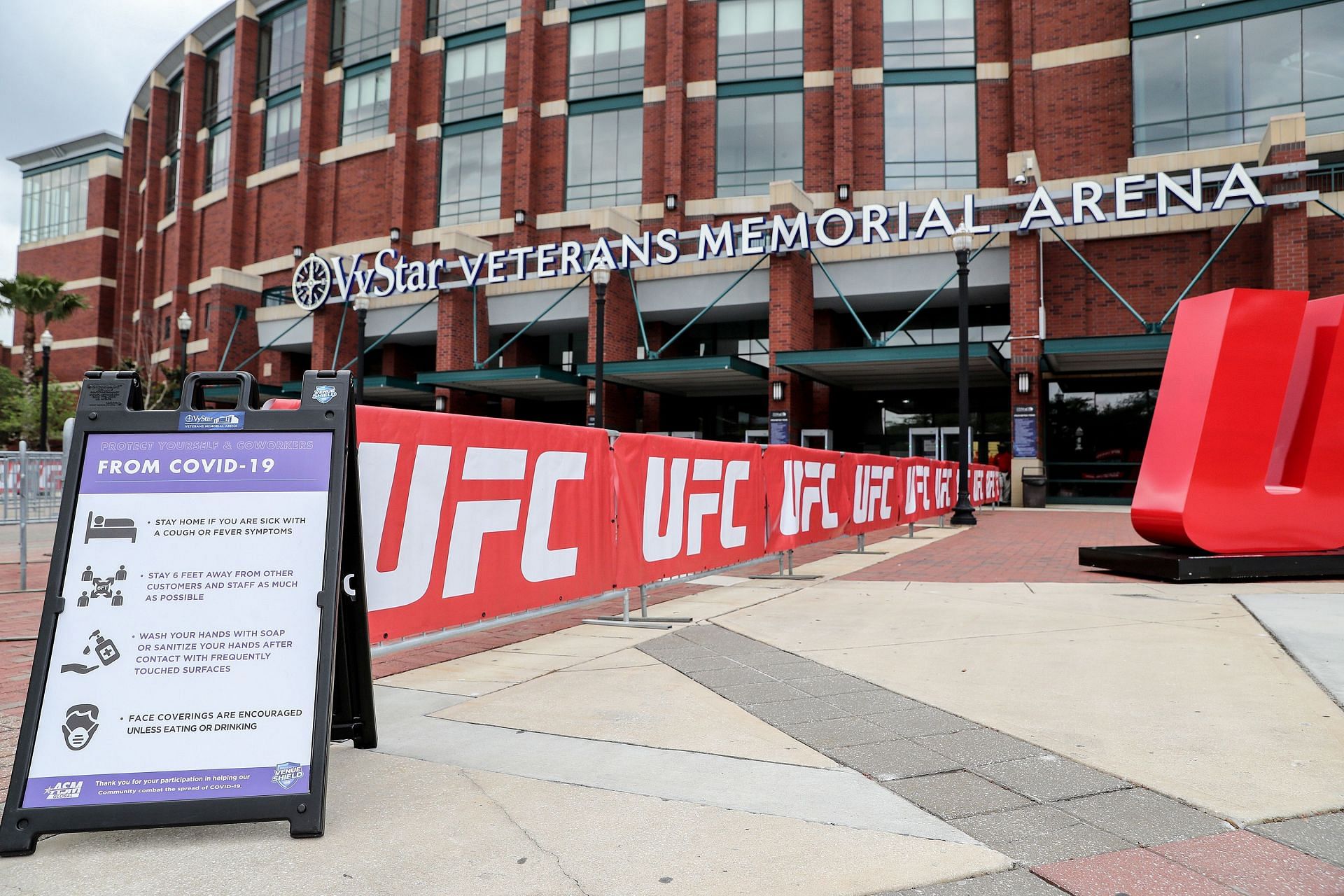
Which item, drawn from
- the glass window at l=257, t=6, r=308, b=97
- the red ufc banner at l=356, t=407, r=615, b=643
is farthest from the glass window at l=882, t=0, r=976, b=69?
the red ufc banner at l=356, t=407, r=615, b=643

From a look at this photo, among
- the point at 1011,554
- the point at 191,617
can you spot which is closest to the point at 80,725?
the point at 191,617

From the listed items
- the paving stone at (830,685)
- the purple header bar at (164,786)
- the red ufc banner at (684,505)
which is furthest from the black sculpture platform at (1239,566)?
the purple header bar at (164,786)

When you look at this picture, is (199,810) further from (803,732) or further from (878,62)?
(878,62)

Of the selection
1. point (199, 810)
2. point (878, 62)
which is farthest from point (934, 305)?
point (199, 810)

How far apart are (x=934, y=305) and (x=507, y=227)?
1644 centimetres

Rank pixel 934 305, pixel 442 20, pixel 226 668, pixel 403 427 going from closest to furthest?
pixel 226 668, pixel 403 427, pixel 934 305, pixel 442 20

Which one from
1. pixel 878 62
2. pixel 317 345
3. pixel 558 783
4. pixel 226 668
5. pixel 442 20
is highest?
pixel 442 20

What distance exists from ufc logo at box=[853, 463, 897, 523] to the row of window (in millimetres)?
19332

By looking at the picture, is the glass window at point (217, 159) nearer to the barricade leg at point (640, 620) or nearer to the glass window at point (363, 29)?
the glass window at point (363, 29)

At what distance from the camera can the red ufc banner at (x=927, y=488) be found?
1553 cm

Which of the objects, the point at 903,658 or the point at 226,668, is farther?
the point at 903,658

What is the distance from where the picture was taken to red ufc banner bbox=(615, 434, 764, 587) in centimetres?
682

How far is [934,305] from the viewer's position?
29562mm

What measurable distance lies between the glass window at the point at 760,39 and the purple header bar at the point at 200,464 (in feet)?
104
